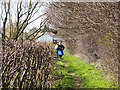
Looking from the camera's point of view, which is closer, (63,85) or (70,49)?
(63,85)

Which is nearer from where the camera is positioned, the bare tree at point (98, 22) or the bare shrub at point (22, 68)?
the bare shrub at point (22, 68)

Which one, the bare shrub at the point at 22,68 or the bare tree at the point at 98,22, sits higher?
the bare tree at the point at 98,22

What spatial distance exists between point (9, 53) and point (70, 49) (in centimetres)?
1322

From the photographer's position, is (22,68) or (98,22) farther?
(98,22)

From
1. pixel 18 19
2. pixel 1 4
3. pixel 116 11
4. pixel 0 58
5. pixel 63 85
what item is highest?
pixel 1 4

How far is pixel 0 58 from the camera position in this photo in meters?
4.12

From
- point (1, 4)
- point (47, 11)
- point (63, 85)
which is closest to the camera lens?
point (63, 85)

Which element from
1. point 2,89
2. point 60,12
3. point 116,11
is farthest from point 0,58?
point 60,12

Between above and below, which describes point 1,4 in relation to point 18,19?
above

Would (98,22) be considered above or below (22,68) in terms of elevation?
above

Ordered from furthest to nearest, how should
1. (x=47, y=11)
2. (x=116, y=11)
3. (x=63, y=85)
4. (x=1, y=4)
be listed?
(x=47, y=11) < (x=1, y=4) < (x=63, y=85) < (x=116, y=11)

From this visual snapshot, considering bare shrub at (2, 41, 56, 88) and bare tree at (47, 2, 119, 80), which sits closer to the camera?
bare shrub at (2, 41, 56, 88)

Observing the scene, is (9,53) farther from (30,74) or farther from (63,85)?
(63,85)

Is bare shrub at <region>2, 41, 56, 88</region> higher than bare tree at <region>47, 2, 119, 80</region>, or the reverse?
bare tree at <region>47, 2, 119, 80</region>
